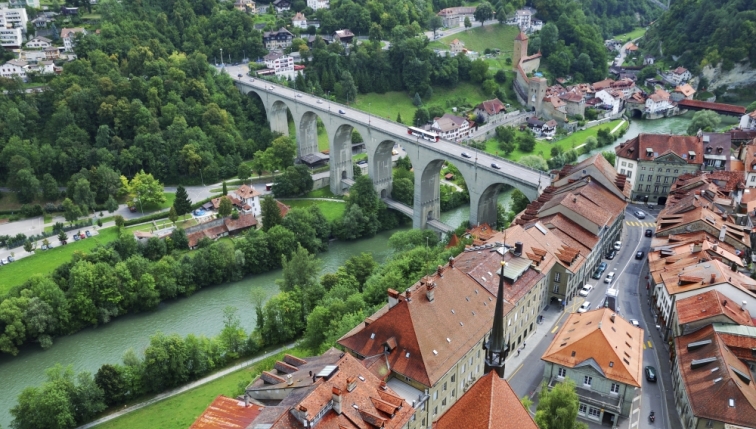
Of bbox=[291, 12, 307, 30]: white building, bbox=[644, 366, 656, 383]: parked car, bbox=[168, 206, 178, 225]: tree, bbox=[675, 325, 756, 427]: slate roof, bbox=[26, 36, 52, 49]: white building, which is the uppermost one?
bbox=[291, 12, 307, 30]: white building

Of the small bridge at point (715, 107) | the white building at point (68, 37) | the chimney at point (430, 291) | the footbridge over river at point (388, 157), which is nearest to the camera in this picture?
the chimney at point (430, 291)

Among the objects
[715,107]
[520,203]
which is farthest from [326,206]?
[715,107]

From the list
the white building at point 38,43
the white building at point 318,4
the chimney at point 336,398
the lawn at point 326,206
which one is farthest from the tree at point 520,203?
the white building at point 318,4

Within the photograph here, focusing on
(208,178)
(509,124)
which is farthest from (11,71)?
(509,124)

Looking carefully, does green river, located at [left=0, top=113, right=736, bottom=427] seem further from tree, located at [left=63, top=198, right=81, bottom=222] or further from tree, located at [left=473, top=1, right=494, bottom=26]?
tree, located at [left=473, top=1, right=494, bottom=26]

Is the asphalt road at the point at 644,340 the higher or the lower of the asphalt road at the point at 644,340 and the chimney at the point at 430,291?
the lower

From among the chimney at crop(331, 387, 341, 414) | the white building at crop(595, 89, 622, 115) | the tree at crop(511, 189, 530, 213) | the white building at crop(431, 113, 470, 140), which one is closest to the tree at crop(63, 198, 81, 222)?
the tree at crop(511, 189, 530, 213)

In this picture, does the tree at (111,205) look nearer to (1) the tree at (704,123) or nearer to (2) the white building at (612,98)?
(1) the tree at (704,123)
